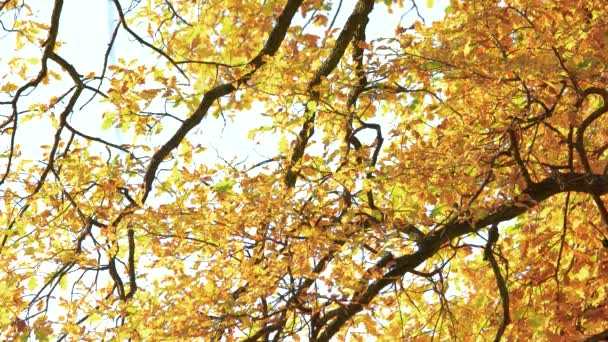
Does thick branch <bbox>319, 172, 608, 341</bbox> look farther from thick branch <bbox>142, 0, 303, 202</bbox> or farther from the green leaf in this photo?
thick branch <bbox>142, 0, 303, 202</bbox>

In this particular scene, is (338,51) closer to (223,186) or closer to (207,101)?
(207,101)

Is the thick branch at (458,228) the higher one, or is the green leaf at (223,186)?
the green leaf at (223,186)

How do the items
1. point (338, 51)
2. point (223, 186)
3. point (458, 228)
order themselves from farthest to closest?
point (338, 51), point (223, 186), point (458, 228)

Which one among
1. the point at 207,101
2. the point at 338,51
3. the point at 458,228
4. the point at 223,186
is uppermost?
the point at 338,51

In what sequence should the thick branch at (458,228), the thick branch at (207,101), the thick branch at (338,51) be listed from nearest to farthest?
the thick branch at (458,228)
the thick branch at (207,101)
the thick branch at (338,51)

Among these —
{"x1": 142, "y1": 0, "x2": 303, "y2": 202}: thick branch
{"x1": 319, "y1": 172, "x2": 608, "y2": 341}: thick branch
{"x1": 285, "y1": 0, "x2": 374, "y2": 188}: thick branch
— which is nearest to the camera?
{"x1": 319, "y1": 172, "x2": 608, "y2": 341}: thick branch

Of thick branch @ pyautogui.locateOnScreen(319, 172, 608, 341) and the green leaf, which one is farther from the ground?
the green leaf

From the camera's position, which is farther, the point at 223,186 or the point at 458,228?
the point at 223,186

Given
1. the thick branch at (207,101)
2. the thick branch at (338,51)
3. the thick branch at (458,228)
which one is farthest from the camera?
the thick branch at (338,51)

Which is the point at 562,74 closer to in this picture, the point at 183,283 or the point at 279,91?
the point at 279,91

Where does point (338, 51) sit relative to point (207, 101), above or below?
above

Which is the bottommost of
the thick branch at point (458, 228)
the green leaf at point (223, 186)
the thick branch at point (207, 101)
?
the thick branch at point (458, 228)

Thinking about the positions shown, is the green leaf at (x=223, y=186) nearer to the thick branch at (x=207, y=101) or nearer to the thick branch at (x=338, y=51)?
the thick branch at (x=207, y=101)

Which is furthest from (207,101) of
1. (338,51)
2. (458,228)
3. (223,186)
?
(458,228)
